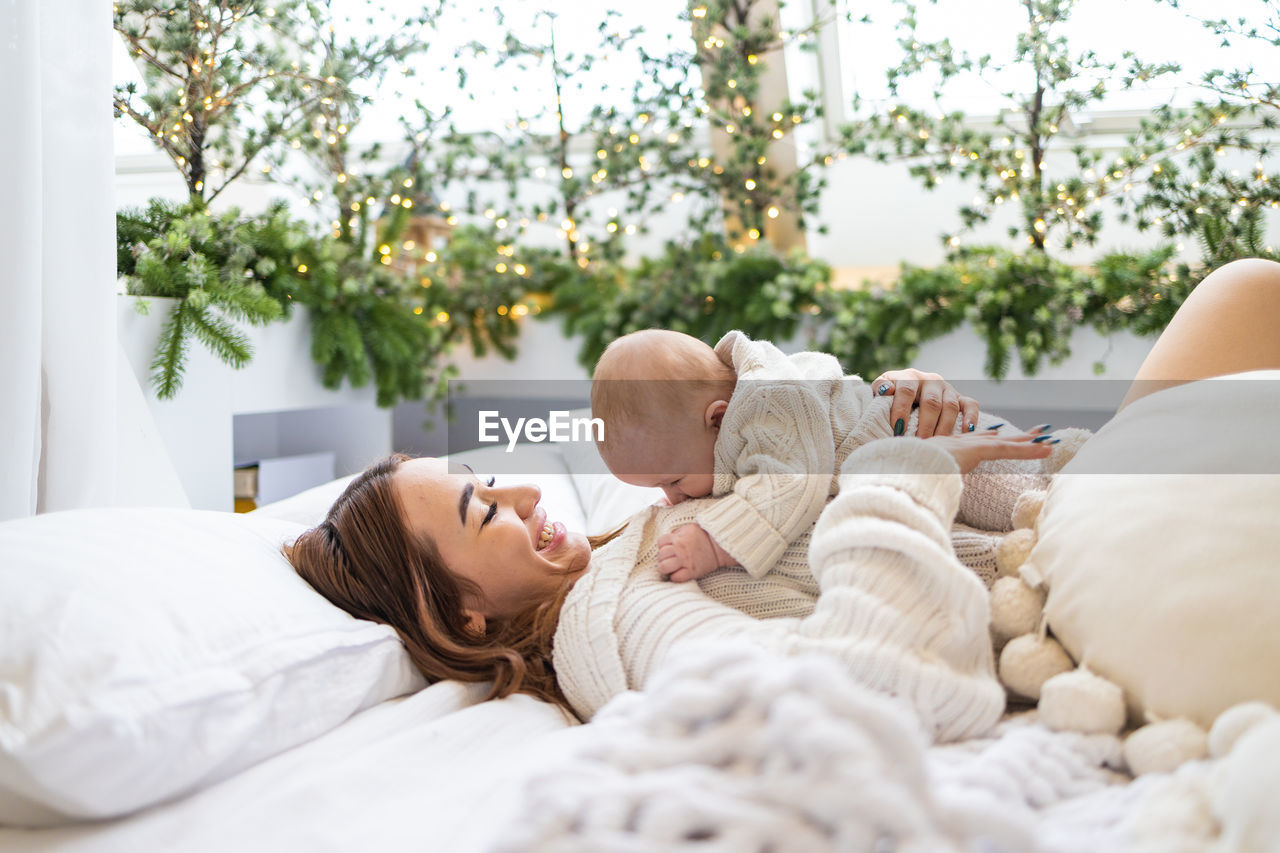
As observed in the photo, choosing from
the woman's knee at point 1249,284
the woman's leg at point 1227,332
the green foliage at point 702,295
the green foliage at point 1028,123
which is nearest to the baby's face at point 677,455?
the woman's leg at point 1227,332

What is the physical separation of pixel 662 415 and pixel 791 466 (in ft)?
0.72

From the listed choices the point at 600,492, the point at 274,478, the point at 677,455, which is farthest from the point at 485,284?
the point at 677,455

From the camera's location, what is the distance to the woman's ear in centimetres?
117

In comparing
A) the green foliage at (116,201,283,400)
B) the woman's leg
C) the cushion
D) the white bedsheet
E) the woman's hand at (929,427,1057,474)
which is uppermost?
the green foliage at (116,201,283,400)

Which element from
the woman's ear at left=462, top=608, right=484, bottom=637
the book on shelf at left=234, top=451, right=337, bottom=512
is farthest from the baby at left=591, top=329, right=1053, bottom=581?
the book on shelf at left=234, top=451, right=337, bottom=512

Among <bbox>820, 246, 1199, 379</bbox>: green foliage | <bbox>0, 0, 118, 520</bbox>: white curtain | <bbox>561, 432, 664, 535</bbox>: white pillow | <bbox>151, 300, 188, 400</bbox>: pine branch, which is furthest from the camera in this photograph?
<bbox>820, 246, 1199, 379</bbox>: green foliage

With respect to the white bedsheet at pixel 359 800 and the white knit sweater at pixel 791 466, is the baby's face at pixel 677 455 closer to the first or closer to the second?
the white knit sweater at pixel 791 466

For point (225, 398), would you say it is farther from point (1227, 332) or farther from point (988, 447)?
point (1227, 332)

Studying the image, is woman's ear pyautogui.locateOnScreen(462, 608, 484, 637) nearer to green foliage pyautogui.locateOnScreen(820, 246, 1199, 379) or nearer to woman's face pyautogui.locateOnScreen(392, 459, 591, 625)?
woman's face pyautogui.locateOnScreen(392, 459, 591, 625)

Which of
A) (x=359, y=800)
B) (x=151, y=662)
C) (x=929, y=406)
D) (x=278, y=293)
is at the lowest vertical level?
(x=359, y=800)

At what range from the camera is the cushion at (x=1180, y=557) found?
0.79m

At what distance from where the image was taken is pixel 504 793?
783mm

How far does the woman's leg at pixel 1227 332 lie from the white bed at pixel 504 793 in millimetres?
647

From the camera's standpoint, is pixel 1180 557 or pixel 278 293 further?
pixel 278 293
